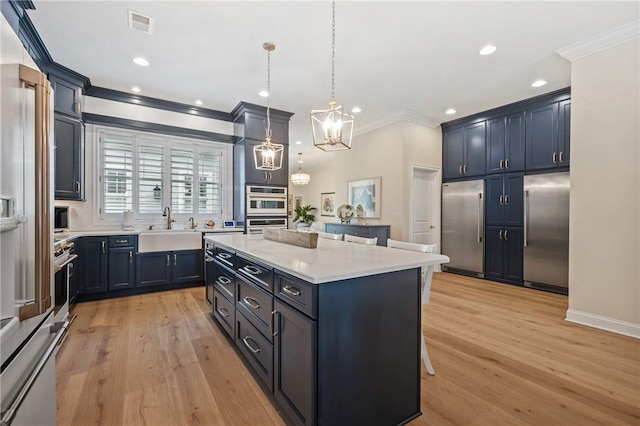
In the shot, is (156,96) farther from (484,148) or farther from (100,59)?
(484,148)

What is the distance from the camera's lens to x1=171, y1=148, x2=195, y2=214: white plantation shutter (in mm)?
4785

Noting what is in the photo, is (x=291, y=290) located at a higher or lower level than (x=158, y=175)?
lower

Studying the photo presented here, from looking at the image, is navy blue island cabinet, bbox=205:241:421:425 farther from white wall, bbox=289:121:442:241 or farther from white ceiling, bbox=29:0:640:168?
white wall, bbox=289:121:442:241

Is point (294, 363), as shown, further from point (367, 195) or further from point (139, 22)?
point (367, 195)

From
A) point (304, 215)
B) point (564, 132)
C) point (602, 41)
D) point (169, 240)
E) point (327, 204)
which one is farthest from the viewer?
point (304, 215)

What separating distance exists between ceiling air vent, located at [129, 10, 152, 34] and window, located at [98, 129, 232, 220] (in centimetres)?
215

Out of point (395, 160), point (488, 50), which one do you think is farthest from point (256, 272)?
point (395, 160)

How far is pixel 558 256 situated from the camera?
4.14 m

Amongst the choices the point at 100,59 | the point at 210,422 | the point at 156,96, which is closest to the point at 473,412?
the point at 210,422

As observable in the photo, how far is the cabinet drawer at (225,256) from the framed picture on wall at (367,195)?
3.46 m

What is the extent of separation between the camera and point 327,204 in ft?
33.2

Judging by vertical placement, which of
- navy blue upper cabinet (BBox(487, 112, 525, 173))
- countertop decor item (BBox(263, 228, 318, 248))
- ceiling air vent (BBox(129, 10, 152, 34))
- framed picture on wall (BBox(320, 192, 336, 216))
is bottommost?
countertop decor item (BBox(263, 228, 318, 248))

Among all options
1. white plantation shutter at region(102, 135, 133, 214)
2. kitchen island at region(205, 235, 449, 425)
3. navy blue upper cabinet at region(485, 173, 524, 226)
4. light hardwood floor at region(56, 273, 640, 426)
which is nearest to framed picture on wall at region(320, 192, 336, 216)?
navy blue upper cabinet at region(485, 173, 524, 226)

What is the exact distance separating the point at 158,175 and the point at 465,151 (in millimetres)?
5440
